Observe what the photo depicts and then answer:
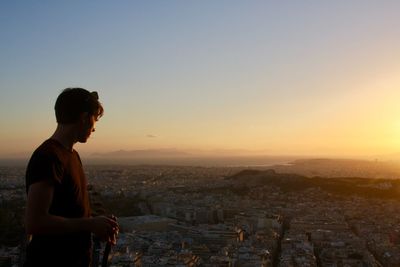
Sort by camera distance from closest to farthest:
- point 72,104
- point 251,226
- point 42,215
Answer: point 42,215, point 72,104, point 251,226

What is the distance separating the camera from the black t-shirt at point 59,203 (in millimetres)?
2037

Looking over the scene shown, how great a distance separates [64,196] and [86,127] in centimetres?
32

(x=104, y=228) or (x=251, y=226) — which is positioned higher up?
Answer: (x=104, y=228)

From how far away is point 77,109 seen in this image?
87.4 inches

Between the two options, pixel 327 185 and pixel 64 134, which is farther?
pixel 327 185

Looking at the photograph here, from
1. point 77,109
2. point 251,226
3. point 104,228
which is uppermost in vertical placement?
point 77,109

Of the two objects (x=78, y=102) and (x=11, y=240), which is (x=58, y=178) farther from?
(x=11, y=240)

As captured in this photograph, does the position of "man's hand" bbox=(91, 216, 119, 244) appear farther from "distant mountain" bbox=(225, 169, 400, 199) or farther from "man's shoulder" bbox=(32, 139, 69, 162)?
"distant mountain" bbox=(225, 169, 400, 199)

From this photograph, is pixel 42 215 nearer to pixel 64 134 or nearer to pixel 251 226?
pixel 64 134

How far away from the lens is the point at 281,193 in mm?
39094

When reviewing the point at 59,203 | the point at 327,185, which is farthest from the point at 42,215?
the point at 327,185

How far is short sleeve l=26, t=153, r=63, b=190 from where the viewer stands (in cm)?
202

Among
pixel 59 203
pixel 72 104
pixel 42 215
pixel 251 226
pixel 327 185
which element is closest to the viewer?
pixel 42 215

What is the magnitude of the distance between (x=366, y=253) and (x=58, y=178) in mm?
15608
